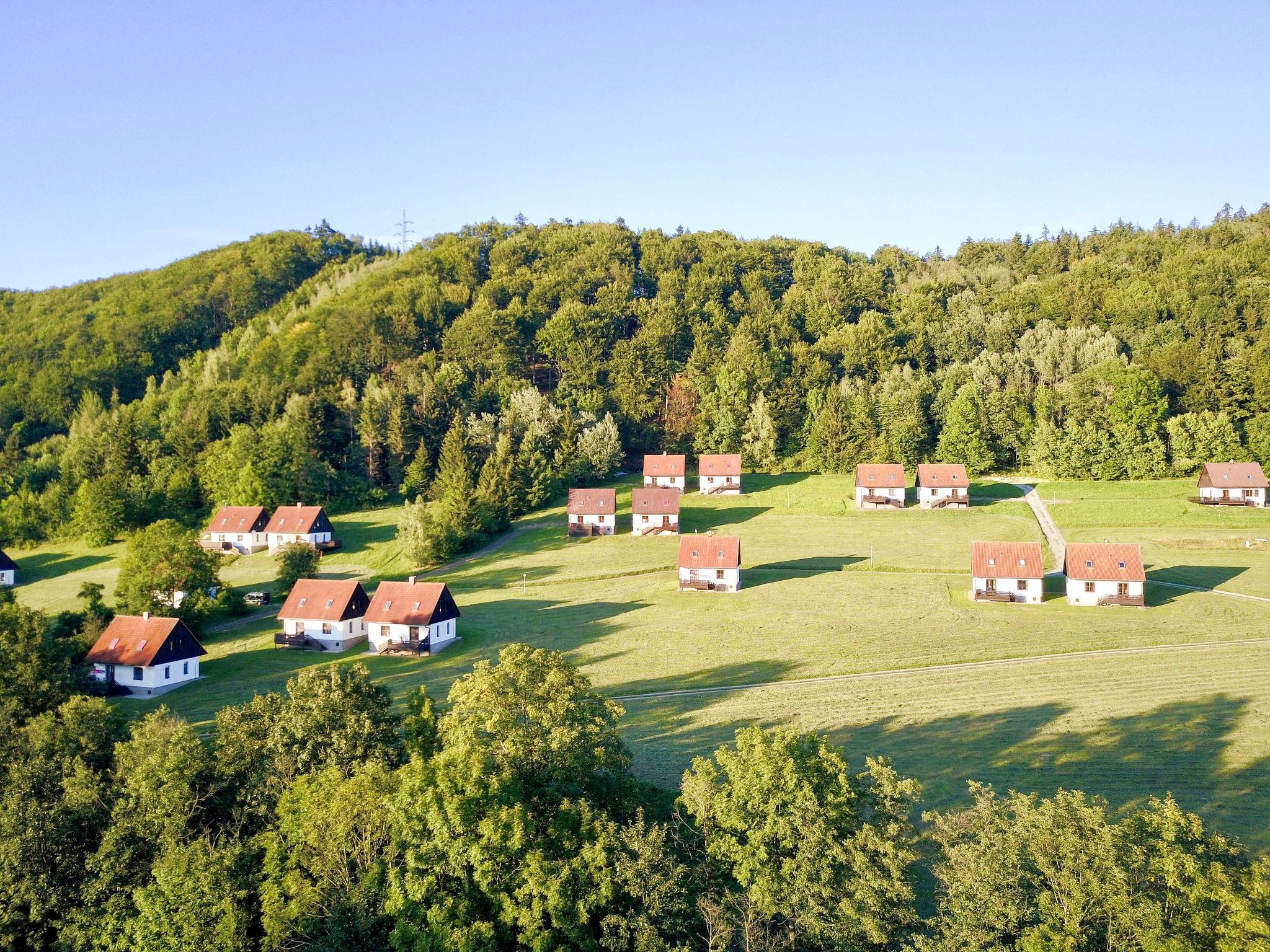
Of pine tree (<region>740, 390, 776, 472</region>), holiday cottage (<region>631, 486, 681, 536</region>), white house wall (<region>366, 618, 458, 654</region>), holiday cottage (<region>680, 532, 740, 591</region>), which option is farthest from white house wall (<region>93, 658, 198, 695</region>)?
pine tree (<region>740, 390, 776, 472</region>)

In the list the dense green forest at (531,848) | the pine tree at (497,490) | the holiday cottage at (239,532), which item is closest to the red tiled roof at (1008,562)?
the dense green forest at (531,848)

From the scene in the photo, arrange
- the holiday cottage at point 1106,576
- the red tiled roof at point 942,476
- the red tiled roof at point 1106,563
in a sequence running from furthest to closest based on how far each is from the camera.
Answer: the red tiled roof at point 942,476
the red tiled roof at point 1106,563
the holiday cottage at point 1106,576

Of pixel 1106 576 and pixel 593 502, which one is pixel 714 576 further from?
pixel 1106 576

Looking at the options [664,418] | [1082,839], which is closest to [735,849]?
[1082,839]

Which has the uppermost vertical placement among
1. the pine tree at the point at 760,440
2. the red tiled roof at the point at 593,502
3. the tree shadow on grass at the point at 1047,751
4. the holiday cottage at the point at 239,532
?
the pine tree at the point at 760,440

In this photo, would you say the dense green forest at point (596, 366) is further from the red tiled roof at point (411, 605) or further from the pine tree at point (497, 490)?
the red tiled roof at point (411, 605)

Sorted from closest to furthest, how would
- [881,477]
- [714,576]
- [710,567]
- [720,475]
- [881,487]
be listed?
1. [710,567]
2. [714,576]
3. [881,487]
4. [881,477]
5. [720,475]

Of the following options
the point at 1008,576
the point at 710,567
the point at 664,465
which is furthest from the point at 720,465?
the point at 1008,576
